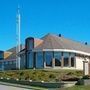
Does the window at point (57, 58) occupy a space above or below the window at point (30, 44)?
below

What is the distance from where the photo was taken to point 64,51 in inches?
2055

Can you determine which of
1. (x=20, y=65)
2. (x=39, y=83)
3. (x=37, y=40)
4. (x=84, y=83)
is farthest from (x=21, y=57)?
(x=84, y=83)

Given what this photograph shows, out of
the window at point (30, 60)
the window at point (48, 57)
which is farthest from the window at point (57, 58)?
the window at point (30, 60)

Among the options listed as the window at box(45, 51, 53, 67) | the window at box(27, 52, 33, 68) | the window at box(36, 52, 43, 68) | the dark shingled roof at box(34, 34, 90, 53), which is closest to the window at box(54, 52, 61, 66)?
the window at box(45, 51, 53, 67)

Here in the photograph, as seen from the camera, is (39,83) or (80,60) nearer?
Answer: (39,83)

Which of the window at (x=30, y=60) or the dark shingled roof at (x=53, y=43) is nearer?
the dark shingled roof at (x=53, y=43)

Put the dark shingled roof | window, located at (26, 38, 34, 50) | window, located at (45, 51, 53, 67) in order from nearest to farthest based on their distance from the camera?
window, located at (45, 51, 53, 67)
the dark shingled roof
window, located at (26, 38, 34, 50)

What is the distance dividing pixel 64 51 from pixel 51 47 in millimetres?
1945

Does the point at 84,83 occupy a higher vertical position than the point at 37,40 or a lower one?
lower

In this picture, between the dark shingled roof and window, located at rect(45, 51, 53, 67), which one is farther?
the dark shingled roof

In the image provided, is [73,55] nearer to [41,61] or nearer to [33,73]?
[41,61]

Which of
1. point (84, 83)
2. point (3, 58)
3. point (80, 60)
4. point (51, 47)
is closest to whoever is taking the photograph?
point (84, 83)

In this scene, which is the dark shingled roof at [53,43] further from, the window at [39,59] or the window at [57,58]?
the window at [57,58]

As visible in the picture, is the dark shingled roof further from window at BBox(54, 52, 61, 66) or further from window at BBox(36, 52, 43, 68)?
window at BBox(54, 52, 61, 66)
